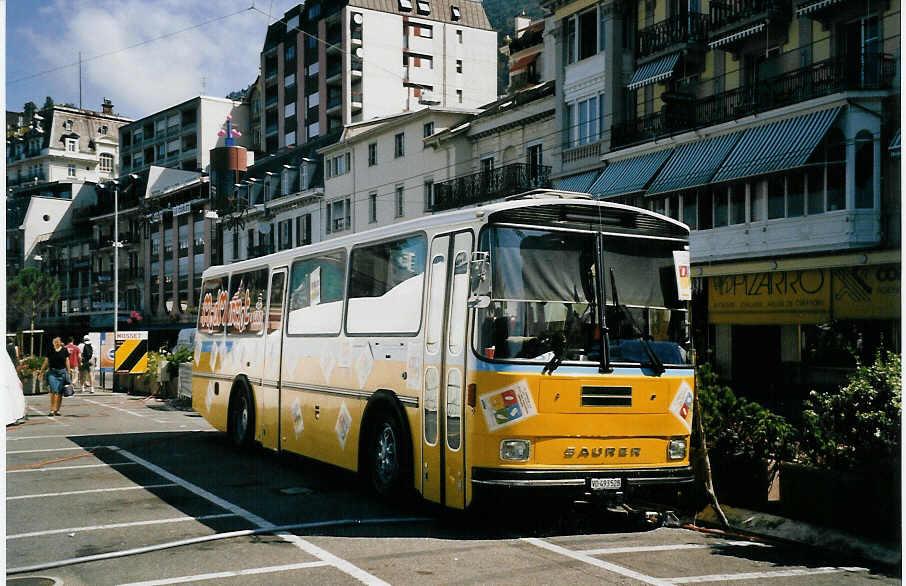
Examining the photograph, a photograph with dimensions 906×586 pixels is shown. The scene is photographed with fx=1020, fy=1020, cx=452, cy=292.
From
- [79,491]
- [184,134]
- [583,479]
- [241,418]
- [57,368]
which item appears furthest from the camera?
[184,134]

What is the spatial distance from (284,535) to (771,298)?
2074 cm

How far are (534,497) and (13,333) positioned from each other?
44468mm

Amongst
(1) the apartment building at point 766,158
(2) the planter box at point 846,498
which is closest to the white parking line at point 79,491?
(2) the planter box at point 846,498

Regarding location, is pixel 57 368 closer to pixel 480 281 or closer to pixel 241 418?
pixel 241 418

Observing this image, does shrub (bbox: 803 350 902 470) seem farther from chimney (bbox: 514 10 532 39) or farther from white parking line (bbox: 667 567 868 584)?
chimney (bbox: 514 10 532 39)

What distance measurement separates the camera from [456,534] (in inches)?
372

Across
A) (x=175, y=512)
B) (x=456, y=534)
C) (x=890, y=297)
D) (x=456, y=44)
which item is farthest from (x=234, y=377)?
(x=456, y=44)

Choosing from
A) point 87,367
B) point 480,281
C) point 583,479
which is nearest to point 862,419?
point 583,479

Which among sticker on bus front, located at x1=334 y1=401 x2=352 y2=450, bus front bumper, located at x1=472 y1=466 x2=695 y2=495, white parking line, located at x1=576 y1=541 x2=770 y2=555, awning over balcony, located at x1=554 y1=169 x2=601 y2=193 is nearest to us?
white parking line, located at x1=576 y1=541 x2=770 y2=555

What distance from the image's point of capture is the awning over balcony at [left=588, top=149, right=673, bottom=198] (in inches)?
1217

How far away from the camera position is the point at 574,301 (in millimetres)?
9539

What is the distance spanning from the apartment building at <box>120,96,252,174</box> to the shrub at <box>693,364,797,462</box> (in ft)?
252

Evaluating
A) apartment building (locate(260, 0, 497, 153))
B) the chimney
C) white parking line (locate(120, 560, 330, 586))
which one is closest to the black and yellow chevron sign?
white parking line (locate(120, 560, 330, 586))

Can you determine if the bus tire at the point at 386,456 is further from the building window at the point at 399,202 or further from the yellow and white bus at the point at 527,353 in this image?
the building window at the point at 399,202
